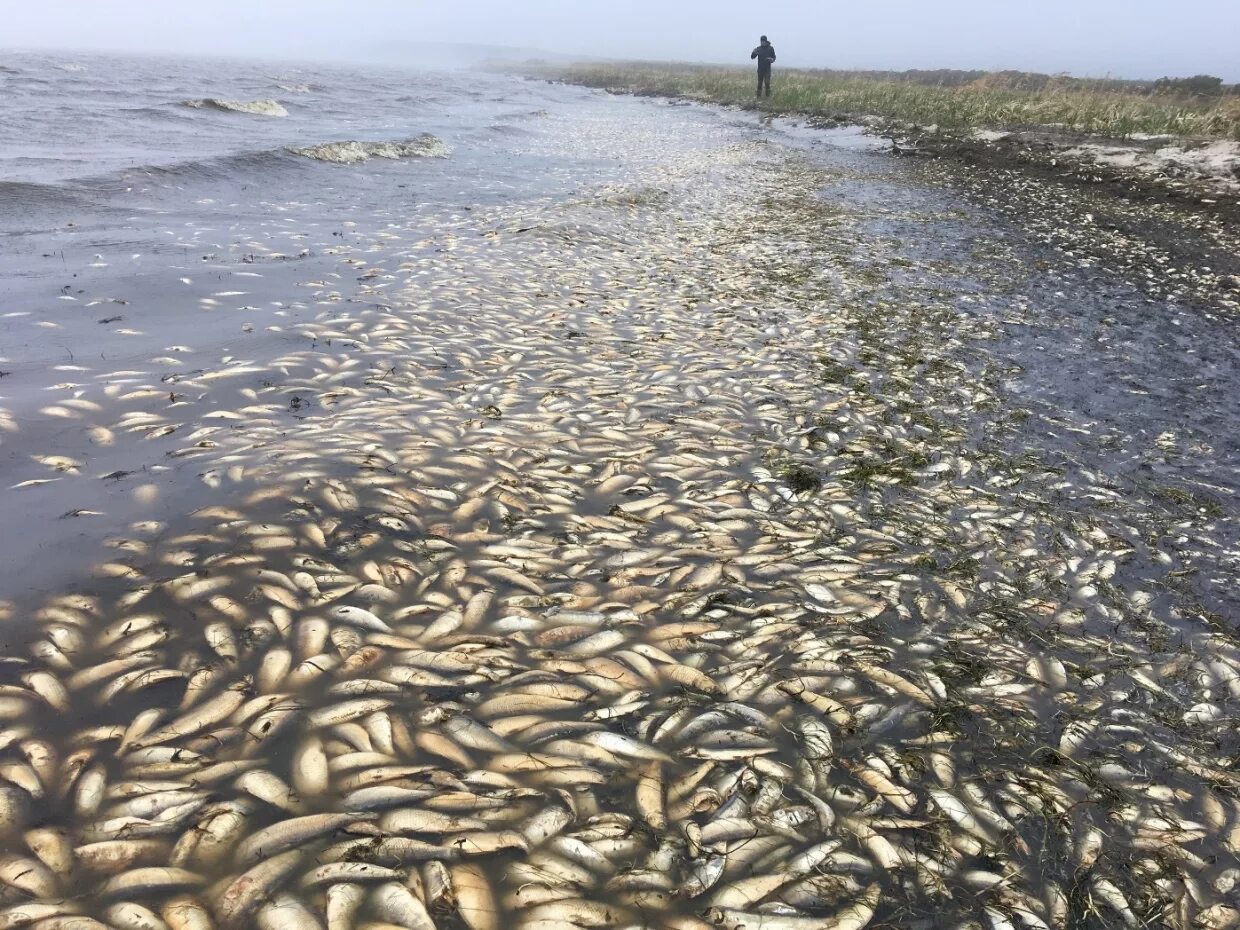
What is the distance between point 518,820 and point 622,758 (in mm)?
809

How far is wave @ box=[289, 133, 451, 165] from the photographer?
2673cm

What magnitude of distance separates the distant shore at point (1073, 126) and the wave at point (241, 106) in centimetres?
3537

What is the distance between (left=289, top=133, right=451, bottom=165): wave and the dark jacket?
1210 inches

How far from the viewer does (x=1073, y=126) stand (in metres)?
34.2

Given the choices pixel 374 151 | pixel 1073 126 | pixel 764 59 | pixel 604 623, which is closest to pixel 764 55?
pixel 764 59

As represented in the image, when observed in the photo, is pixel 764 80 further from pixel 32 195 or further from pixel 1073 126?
pixel 32 195

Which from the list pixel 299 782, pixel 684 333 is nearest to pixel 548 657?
pixel 299 782

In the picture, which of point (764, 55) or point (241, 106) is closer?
point (241, 106)

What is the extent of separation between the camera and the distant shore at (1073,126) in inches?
968

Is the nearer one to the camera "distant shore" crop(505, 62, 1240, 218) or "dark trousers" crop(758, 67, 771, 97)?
"distant shore" crop(505, 62, 1240, 218)

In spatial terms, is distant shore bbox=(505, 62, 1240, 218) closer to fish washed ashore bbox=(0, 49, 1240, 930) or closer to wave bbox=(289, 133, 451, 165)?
fish washed ashore bbox=(0, 49, 1240, 930)

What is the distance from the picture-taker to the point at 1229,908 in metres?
3.94

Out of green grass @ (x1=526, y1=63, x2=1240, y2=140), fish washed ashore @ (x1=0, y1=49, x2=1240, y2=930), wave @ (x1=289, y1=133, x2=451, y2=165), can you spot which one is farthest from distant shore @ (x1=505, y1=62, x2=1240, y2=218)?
wave @ (x1=289, y1=133, x2=451, y2=165)

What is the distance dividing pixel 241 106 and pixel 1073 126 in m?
44.9
